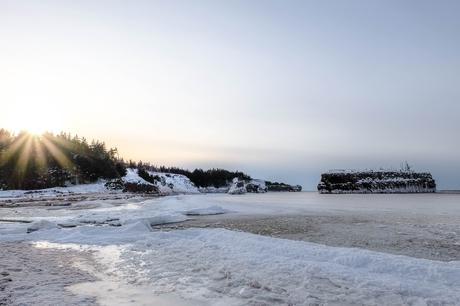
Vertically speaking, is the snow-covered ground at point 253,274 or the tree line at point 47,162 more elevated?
the tree line at point 47,162

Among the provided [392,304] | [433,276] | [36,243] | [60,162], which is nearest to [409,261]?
[433,276]

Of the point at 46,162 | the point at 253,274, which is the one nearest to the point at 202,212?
the point at 253,274

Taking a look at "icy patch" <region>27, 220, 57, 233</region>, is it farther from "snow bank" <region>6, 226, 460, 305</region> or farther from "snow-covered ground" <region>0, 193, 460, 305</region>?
"snow bank" <region>6, 226, 460, 305</region>

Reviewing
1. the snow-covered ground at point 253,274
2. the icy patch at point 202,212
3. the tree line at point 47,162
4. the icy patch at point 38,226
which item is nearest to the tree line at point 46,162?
the tree line at point 47,162

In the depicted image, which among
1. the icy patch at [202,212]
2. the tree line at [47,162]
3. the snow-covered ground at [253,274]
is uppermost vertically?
the tree line at [47,162]

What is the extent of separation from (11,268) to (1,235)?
749 centimetres

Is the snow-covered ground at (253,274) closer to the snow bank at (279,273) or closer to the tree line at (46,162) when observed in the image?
the snow bank at (279,273)

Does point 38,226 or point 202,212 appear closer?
point 38,226

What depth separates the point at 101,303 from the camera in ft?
22.0

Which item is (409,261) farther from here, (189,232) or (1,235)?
(1,235)

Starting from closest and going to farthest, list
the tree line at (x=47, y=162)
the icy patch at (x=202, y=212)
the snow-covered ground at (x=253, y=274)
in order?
the snow-covered ground at (x=253, y=274) → the icy patch at (x=202, y=212) → the tree line at (x=47, y=162)

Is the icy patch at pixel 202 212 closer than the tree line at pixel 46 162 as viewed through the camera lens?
Yes

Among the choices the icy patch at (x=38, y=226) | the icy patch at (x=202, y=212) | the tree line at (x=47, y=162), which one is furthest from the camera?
the tree line at (x=47, y=162)

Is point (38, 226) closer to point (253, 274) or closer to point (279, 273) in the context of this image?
point (253, 274)
